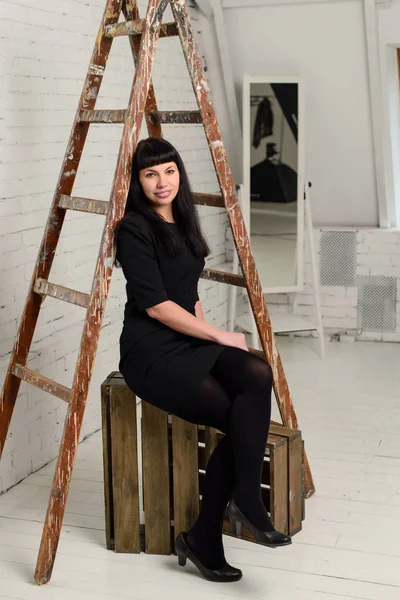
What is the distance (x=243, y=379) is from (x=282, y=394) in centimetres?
58

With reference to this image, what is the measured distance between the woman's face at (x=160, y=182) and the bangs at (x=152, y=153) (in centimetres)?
1

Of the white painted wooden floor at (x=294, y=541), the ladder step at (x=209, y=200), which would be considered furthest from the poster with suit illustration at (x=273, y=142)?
the ladder step at (x=209, y=200)

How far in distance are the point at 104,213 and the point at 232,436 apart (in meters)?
0.77

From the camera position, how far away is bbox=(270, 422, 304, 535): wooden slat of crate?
302cm

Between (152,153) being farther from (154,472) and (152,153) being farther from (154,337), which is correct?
(154,472)

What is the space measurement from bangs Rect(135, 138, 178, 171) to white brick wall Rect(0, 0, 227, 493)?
91 cm

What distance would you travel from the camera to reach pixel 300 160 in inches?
216

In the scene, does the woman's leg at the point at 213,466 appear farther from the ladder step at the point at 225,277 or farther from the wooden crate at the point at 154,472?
the ladder step at the point at 225,277

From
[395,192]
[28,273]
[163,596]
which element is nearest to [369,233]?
[395,192]

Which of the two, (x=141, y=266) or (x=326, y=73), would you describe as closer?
(x=141, y=266)

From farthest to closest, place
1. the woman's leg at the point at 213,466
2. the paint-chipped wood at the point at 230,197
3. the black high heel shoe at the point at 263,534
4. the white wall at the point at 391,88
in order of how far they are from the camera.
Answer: the white wall at the point at 391,88, the paint-chipped wood at the point at 230,197, the woman's leg at the point at 213,466, the black high heel shoe at the point at 263,534

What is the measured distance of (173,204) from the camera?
290 centimetres

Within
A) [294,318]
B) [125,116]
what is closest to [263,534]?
[125,116]

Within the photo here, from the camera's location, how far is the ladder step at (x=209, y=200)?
3.08 meters
